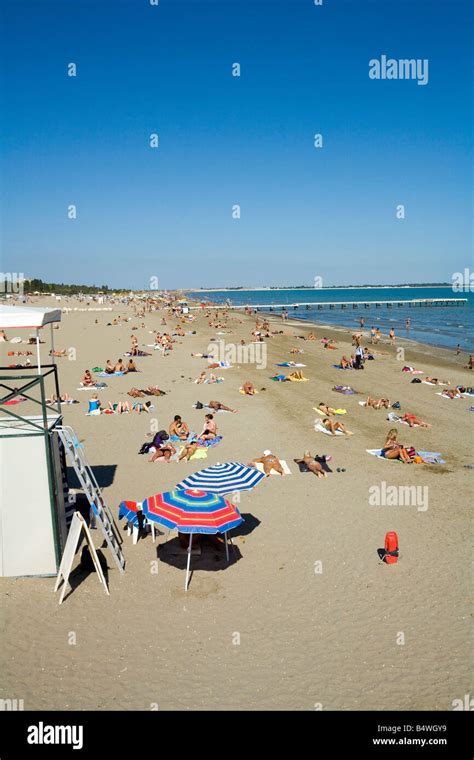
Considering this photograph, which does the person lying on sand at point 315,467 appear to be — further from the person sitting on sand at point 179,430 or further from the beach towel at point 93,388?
the beach towel at point 93,388

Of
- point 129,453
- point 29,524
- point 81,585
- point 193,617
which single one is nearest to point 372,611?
point 193,617

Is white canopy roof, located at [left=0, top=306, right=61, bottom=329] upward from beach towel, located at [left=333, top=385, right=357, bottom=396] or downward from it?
upward

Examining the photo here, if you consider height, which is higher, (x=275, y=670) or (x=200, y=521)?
(x=200, y=521)

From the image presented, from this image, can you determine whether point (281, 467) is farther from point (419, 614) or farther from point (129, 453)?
point (419, 614)

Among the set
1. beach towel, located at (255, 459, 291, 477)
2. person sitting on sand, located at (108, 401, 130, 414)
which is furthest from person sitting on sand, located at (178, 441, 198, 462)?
person sitting on sand, located at (108, 401, 130, 414)

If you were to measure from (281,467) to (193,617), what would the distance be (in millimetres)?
6036

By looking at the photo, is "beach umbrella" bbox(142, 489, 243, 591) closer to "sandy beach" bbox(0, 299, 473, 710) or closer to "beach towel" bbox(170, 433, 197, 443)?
"sandy beach" bbox(0, 299, 473, 710)

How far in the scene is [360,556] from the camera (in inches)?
360

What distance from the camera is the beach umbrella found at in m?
8.09

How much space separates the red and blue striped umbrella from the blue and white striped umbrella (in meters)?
0.40

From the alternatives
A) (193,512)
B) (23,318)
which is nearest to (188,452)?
(193,512)

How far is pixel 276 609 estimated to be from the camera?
7.70 m

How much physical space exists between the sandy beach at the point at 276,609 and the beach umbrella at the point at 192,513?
1.02 m

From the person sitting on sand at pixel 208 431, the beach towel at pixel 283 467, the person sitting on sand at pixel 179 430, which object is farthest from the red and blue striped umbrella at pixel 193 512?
the person sitting on sand at pixel 179 430
